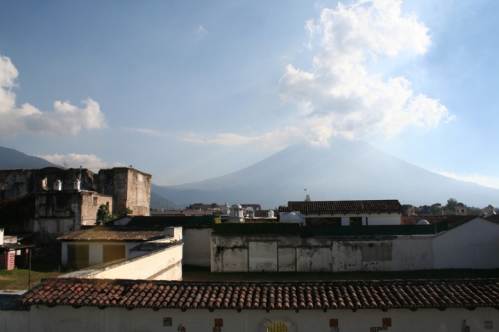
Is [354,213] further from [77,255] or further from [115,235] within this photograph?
[77,255]

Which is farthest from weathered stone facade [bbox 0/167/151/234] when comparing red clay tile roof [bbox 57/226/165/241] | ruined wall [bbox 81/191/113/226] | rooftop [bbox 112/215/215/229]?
red clay tile roof [bbox 57/226/165/241]

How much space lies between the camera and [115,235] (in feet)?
93.2

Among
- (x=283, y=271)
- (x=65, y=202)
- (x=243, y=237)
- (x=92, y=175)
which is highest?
(x=92, y=175)

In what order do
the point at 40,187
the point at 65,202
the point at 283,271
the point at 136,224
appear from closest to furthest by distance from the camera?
the point at 283,271 → the point at 136,224 → the point at 65,202 → the point at 40,187

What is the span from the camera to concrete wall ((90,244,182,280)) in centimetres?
1419

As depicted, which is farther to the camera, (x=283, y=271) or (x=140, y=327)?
(x=283, y=271)

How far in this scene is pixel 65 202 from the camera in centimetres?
3644

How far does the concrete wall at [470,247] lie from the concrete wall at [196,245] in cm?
1449

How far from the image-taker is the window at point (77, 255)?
28.2 meters

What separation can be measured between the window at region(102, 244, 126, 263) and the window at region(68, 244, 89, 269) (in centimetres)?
130

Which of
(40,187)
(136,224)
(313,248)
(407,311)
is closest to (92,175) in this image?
(40,187)

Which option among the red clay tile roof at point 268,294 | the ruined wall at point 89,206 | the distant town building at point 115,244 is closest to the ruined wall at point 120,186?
the ruined wall at point 89,206

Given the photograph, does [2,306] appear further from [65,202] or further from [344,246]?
[65,202]

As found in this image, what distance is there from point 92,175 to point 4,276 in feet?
72.7
